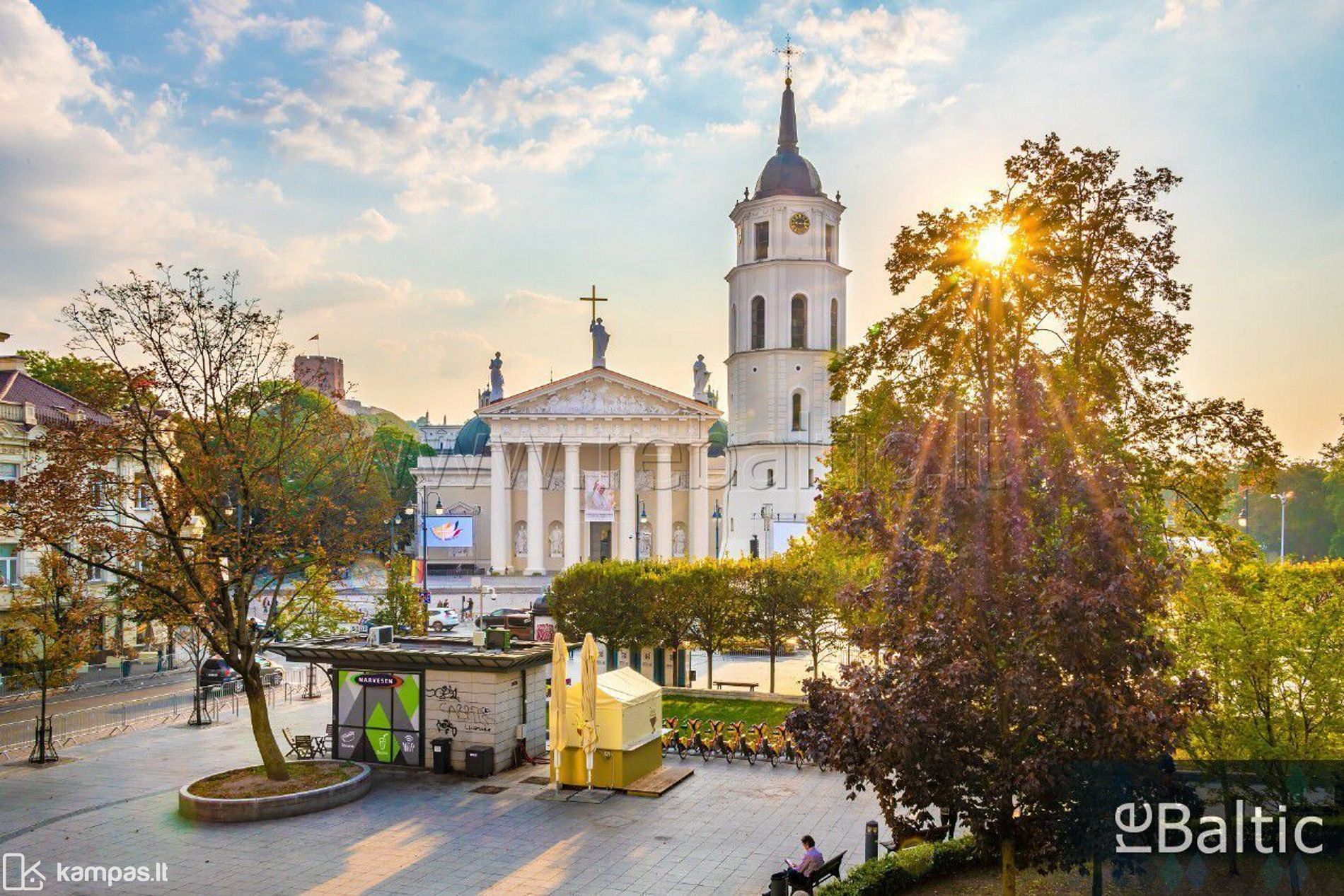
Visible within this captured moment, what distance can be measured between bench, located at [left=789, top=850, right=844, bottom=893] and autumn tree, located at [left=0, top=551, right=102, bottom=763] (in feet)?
56.0

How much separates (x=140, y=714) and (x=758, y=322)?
52014mm

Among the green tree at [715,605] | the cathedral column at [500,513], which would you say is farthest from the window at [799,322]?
the green tree at [715,605]

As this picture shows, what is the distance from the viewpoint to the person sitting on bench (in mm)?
15273

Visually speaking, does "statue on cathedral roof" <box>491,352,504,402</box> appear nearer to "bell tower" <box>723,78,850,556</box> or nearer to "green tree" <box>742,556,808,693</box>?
"bell tower" <box>723,78,850,556</box>

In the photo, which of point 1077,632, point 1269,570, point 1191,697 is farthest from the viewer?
point 1269,570

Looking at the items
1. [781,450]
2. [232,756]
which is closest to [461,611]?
[781,450]

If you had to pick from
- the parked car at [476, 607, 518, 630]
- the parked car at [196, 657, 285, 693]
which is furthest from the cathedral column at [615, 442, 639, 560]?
the parked car at [196, 657, 285, 693]

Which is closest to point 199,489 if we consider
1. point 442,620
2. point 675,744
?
point 675,744

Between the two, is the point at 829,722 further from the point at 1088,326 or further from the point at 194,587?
the point at 194,587

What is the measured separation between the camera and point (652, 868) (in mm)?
17312

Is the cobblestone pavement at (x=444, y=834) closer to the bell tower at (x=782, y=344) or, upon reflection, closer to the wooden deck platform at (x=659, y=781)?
the wooden deck platform at (x=659, y=781)

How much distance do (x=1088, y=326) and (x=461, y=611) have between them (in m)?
47.6

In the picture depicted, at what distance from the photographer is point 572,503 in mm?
72375

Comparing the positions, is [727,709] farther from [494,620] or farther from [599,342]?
[599,342]
